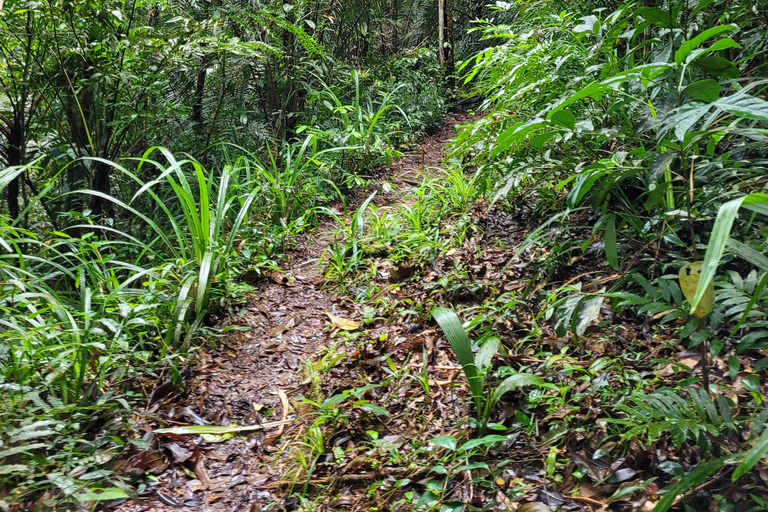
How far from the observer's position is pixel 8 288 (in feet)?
7.07

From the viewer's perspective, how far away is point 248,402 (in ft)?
7.27

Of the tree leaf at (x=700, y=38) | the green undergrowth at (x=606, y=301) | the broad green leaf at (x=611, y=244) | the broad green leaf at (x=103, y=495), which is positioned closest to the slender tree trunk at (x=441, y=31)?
the green undergrowth at (x=606, y=301)

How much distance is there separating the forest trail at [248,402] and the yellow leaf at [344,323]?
0.03 metres

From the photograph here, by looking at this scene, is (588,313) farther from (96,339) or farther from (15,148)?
(15,148)

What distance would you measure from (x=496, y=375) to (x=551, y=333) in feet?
1.16

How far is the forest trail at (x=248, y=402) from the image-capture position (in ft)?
5.80

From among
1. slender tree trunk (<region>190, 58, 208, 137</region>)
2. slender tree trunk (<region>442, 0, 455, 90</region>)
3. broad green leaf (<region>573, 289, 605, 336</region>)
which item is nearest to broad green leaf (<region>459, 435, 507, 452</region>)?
broad green leaf (<region>573, 289, 605, 336</region>)

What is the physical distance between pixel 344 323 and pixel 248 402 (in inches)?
27.4

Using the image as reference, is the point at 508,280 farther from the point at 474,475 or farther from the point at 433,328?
the point at 474,475

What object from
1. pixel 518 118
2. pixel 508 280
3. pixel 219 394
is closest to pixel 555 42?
pixel 518 118

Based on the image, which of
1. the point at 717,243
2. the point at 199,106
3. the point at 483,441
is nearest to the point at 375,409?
the point at 483,441

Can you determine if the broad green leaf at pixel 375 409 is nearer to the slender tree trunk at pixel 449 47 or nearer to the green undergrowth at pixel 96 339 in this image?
the green undergrowth at pixel 96 339

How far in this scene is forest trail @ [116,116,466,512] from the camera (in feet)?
5.80

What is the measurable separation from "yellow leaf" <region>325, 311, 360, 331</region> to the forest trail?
0.08ft
